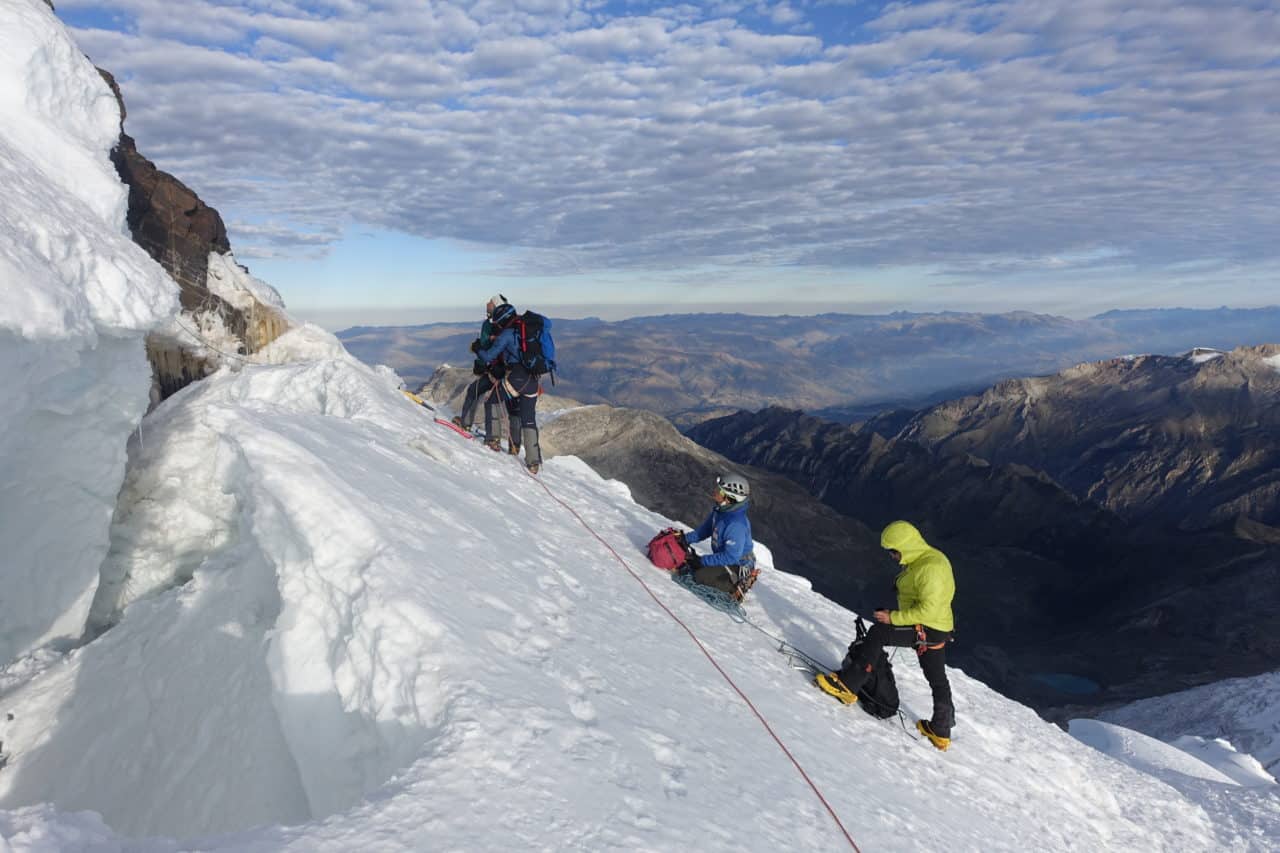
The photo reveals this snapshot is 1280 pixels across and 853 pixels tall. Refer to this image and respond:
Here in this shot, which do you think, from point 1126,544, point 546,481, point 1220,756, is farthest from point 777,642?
point 1126,544

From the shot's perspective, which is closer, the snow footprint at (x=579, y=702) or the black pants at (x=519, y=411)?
the snow footprint at (x=579, y=702)

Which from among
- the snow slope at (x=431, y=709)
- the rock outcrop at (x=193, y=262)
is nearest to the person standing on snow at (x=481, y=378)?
the snow slope at (x=431, y=709)

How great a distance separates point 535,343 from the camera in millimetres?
14625

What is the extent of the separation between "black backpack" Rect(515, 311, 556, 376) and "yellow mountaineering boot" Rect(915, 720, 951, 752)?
9305mm

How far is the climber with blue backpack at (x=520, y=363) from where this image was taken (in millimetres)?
14594

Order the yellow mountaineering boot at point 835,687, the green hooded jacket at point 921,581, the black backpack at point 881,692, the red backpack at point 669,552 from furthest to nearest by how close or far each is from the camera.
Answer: the red backpack at point 669,552 → the yellow mountaineering boot at point 835,687 → the black backpack at point 881,692 → the green hooded jacket at point 921,581

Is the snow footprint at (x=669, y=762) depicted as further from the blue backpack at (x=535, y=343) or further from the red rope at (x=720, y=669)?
the blue backpack at (x=535, y=343)

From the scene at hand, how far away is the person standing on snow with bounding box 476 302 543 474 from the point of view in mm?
14742

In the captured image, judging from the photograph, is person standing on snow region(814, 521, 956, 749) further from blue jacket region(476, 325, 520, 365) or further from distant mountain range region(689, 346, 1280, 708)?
distant mountain range region(689, 346, 1280, 708)

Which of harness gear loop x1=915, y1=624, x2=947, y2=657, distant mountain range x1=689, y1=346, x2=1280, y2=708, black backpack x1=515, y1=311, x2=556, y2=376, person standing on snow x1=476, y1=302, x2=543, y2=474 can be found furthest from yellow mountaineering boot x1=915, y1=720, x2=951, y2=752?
distant mountain range x1=689, y1=346, x2=1280, y2=708

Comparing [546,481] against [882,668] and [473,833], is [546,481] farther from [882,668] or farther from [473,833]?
[473,833]

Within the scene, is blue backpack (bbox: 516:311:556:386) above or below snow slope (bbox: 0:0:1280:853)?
above

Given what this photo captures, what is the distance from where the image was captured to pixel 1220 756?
92.7 ft

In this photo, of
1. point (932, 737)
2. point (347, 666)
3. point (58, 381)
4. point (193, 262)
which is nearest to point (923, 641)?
point (932, 737)
